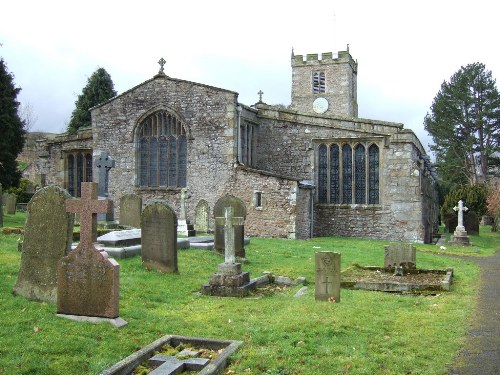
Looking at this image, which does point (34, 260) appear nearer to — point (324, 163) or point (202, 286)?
point (202, 286)

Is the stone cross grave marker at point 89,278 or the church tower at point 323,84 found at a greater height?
the church tower at point 323,84

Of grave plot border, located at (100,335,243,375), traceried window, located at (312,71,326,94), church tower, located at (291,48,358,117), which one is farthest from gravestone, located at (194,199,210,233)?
traceried window, located at (312,71,326,94)

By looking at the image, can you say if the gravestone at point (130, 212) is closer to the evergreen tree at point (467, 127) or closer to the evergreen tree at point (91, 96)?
the evergreen tree at point (91, 96)

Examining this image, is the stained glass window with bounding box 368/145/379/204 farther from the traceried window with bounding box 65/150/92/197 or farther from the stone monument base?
the stone monument base

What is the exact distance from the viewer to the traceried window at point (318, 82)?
47.0 metres

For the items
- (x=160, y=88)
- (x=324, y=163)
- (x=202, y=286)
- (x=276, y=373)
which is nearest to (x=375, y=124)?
(x=324, y=163)

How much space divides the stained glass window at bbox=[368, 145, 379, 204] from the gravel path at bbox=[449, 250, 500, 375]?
42.3ft

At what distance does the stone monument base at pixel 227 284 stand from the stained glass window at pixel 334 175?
51.3 feet

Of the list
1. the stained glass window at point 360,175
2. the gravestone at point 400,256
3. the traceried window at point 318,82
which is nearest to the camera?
the gravestone at point 400,256

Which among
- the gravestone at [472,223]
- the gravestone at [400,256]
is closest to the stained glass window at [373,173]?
the gravestone at [472,223]

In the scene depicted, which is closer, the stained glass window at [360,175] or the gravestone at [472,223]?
the stained glass window at [360,175]

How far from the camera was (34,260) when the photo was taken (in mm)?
8250

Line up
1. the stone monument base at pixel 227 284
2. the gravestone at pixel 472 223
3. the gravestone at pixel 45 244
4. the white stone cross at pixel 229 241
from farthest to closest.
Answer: the gravestone at pixel 472 223
the white stone cross at pixel 229 241
the stone monument base at pixel 227 284
the gravestone at pixel 45 244

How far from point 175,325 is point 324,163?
61.9 ft
